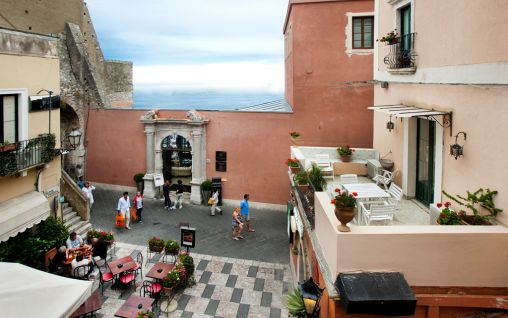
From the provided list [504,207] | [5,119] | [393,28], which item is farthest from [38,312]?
[393,28]

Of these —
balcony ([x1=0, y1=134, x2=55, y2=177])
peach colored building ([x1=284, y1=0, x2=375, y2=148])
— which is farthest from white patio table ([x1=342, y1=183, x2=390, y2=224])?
peach colored building ([x1=284, y1=0, x2=375, y2=148])

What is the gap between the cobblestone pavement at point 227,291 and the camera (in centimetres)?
1037

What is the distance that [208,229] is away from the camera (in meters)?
16.2

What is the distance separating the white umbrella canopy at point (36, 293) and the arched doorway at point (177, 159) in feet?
43.9

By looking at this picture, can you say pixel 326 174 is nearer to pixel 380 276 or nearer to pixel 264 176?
pixel 380 276

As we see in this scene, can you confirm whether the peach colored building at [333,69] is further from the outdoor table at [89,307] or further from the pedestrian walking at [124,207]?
the outdoor table at [89,307]

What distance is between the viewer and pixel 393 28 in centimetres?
1012

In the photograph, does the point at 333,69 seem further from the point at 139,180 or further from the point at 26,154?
the point at 26,154

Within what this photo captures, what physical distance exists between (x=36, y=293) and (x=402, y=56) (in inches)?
354

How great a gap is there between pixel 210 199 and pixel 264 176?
Result: 2848 millimetres

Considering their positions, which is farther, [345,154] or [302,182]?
[345,154]

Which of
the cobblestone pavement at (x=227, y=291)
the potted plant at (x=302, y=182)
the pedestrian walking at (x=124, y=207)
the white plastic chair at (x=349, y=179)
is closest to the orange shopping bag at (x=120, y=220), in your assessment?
the pedestrian walking at (x=124, y=207)

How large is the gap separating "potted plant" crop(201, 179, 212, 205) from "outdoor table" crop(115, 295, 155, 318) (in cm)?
946

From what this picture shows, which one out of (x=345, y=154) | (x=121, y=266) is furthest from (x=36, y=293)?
(x=345, y=154)
